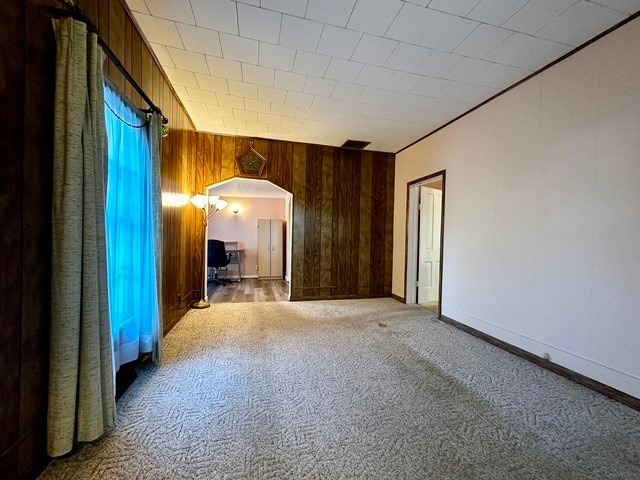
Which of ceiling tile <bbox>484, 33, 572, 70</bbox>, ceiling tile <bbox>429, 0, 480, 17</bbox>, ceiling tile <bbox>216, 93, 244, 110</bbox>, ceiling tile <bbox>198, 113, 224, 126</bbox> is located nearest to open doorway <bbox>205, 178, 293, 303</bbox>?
ceiling tile <bbox>198, 113, 224, 126</bbox>

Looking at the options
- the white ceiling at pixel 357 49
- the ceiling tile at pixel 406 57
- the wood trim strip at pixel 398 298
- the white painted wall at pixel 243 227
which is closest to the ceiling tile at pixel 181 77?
the white ceiling at pixel 357 49

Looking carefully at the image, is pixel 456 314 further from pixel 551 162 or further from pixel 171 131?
pixel 171 131

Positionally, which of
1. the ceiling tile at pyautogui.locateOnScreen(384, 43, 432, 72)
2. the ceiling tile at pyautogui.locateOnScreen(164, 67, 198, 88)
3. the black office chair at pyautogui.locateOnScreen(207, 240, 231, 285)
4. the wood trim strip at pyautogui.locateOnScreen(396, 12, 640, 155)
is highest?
the ceiling tile at pyautogui.locateOnScreen(164, 67, 198, 88)

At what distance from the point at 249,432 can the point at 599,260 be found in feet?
9.09

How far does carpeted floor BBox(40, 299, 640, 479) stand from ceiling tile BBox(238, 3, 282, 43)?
276cm

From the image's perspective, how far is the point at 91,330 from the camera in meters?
1.28

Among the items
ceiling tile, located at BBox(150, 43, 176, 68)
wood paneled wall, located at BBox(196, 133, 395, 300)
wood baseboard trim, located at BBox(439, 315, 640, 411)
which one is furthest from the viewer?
wood paneled wall, located at BBox(196, 133, 395, 300)

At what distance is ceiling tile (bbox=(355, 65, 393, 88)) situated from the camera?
8.34 feet

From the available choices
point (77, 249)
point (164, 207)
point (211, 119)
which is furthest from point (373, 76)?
point (77, 249)

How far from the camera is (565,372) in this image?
219cm

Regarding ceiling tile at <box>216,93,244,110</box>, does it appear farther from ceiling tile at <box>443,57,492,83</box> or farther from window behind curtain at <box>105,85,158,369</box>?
ceiling tile at <box>443,57,492,83</box>

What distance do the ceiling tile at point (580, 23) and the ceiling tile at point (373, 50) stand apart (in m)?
1.12

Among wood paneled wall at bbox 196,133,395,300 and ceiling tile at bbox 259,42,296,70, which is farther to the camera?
wood paneled wall at bbox 196,133,395,300

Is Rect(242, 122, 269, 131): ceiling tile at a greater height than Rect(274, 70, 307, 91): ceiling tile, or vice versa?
Rect(274, 70, 307, 91): ceiling tile
